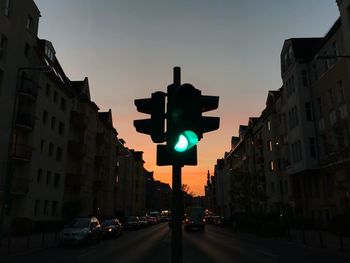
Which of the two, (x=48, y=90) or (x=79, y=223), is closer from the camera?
(x=79, y=223)

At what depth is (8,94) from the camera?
1246 inches

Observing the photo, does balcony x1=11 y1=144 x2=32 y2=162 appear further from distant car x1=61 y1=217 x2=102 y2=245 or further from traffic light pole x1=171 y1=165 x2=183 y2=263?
traffic light pole x1=171 y1=165 x2=183 y2=263

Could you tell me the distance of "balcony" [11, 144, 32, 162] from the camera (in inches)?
1315

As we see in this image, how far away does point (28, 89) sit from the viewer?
3528 centimetres

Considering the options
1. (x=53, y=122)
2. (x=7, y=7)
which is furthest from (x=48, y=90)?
(x=7, y=7)

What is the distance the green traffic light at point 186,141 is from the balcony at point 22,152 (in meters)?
31.0

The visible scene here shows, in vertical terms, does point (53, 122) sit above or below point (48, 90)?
below

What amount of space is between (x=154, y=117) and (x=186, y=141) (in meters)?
0.64

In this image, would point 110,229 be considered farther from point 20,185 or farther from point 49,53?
point 49,53

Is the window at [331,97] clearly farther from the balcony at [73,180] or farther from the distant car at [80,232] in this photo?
the balcony at [73,180]

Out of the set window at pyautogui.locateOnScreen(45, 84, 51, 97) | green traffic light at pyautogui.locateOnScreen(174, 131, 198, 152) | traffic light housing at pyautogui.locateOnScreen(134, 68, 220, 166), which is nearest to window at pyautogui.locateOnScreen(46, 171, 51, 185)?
window at pyautogui.locateOnScreen(45, 84, 51, 97)

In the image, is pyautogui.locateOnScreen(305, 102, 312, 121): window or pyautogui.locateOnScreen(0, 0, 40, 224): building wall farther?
pyautogui.locateOnScreen(305, 102, 312, 121): window

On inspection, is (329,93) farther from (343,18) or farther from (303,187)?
(303,187)

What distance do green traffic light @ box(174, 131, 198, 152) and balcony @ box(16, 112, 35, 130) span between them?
31700 mm
